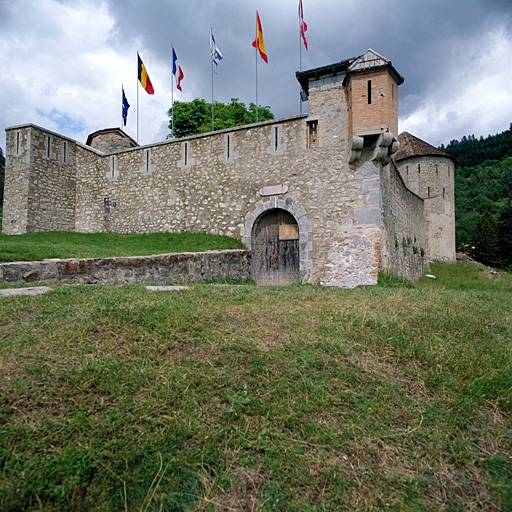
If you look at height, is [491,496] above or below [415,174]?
below

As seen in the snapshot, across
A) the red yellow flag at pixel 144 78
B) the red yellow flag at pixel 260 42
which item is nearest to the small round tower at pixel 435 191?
the red yellow flag at pixel 260 42

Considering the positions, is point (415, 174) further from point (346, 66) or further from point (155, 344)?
point (155, 344)

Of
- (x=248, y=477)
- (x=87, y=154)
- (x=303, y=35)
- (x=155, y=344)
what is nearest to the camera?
(x=248, y=477)

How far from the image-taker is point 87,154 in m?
15.6

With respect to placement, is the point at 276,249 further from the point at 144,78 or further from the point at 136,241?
the point at 144,78

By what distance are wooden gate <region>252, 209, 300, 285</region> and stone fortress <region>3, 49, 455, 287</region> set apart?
33mm

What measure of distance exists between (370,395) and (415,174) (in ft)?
82.4

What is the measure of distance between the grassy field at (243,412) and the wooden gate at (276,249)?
24.2 feet

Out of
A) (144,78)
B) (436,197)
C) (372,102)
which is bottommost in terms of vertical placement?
(436,197)

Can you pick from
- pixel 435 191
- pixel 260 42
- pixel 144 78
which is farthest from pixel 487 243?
pixel 144 78

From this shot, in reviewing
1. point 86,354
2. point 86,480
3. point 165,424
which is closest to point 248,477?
point 165,424

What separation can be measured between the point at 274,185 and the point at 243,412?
32.2 feet

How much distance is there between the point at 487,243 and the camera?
38.0m

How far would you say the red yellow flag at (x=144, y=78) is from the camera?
17.8 metres
